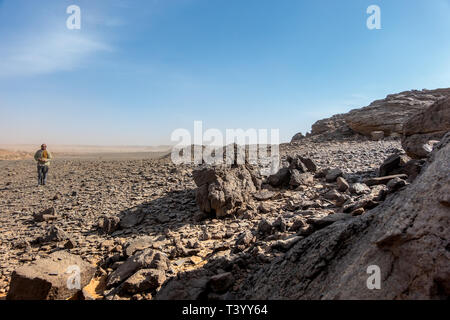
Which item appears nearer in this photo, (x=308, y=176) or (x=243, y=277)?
(x=243, y=277)

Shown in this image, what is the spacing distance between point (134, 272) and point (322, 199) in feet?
14.0

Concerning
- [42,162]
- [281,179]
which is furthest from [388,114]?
[42,162]

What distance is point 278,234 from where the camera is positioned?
15.1 feet

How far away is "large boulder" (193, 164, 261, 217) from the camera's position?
20.8ft

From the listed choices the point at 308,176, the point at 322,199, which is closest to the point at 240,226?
the point at 322,199

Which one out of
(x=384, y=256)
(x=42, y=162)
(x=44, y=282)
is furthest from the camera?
(x=42, y=162)

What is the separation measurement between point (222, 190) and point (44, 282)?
3.75m

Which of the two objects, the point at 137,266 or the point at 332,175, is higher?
the point at 332,175

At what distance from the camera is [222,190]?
254 inches

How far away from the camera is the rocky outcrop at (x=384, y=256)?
7.25 feet

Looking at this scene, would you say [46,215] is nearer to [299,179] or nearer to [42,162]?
[42,162]
